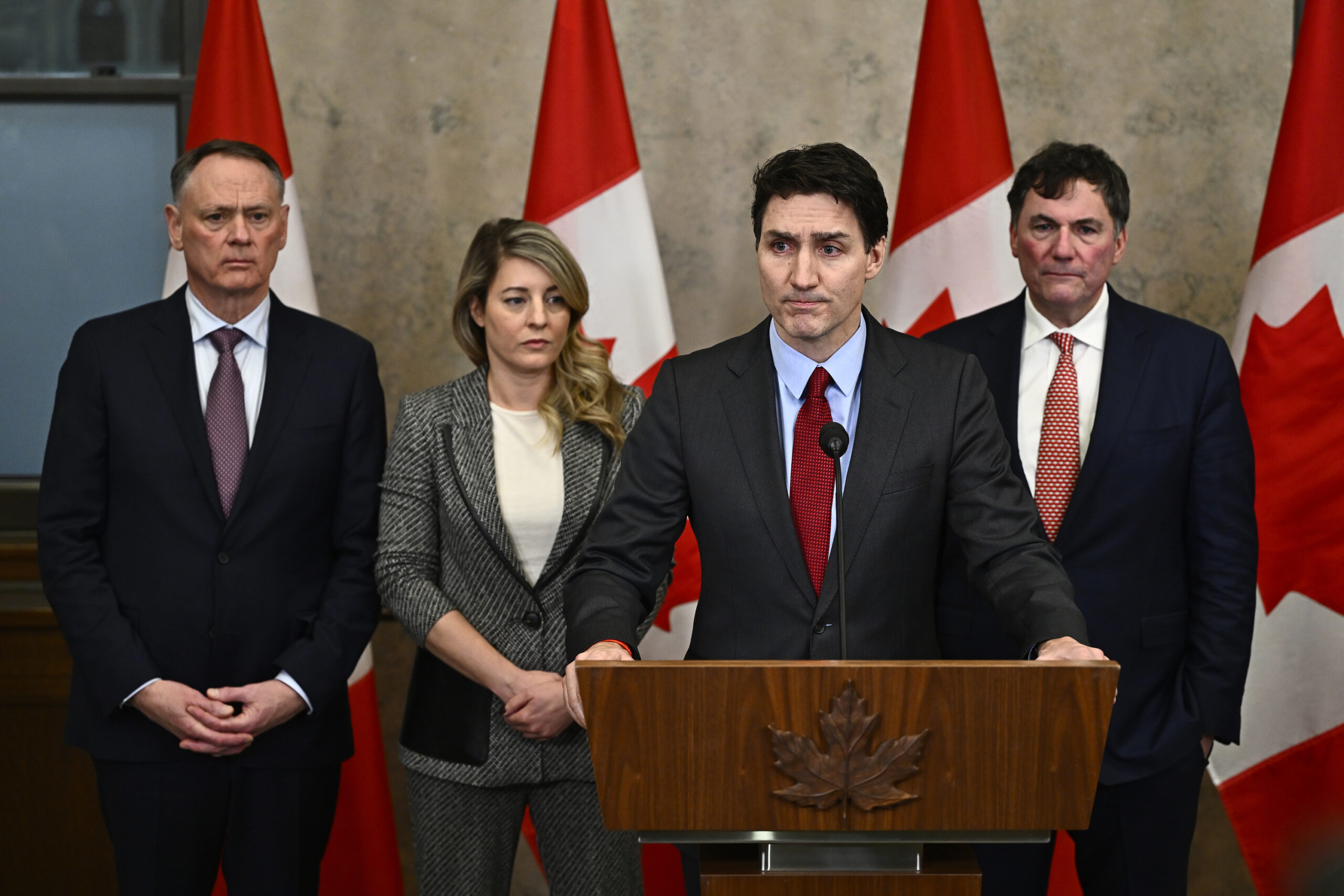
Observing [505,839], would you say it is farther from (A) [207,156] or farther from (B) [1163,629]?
(A) [207,156]

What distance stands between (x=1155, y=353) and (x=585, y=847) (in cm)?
147

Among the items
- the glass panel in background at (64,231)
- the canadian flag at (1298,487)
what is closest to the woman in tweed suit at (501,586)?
the canadian flag at (1298,487)

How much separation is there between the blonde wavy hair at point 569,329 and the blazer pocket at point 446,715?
506 millimetres

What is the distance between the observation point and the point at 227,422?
245 cm

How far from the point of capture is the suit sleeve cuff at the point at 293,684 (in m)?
2.38

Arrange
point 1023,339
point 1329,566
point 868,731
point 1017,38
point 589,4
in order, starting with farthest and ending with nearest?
1. point 1017,38
2. point 589,4
3. point 1329,566
4. point 1023,339
5. point 868,731

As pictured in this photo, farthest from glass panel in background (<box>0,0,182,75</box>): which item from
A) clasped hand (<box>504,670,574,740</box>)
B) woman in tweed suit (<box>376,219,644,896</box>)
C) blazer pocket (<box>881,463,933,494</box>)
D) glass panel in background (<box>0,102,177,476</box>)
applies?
blazer pocket (<box>881,463,933,494</box>)

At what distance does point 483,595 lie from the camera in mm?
2434

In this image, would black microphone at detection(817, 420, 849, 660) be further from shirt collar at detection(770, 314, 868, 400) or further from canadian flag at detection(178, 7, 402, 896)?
canadian flag at detection(178, 7, 402, 896)

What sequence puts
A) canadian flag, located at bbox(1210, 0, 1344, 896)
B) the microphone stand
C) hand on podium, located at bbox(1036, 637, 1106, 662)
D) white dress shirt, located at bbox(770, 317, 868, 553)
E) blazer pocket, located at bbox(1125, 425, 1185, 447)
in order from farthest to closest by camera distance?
canadian flag, located at bbox(1210, 0, 1344, 896) < blazer pocket, located at bbox(1125, 425, 1185, 447) < white dress shirt, located at bbox(770, 317, 868, 553) < the microphone stand < hand on podium, located at bbox(1036, 637, 1106, 662)

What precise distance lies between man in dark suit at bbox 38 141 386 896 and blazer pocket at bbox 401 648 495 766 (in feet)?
0.47

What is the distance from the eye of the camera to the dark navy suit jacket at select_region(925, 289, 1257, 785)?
239 centimetres

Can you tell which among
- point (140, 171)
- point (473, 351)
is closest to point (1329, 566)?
point (473, 351)

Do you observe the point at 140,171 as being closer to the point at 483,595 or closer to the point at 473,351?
the point at 473,351
